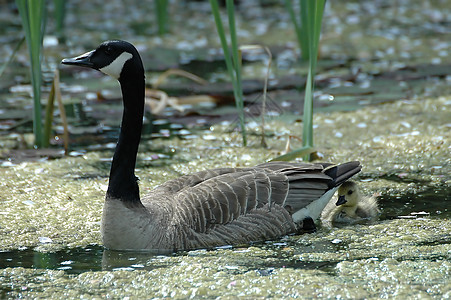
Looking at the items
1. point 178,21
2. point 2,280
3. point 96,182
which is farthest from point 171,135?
Answer: point 178,21

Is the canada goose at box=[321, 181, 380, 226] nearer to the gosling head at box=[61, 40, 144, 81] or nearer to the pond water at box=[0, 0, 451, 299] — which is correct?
the pond water at box=[0, 0, 451, 299]

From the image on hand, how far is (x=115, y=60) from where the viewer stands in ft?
18.4

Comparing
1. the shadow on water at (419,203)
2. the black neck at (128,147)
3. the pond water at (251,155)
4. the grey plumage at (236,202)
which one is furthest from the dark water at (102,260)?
the shadow on water at (419,203)

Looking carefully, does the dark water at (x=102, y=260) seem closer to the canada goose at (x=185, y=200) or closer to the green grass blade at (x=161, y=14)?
the canada goose at (x=185, y=200)

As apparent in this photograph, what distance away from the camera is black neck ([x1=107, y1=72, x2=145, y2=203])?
5.61 metres

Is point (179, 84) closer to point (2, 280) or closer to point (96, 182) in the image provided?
point (96, 182)

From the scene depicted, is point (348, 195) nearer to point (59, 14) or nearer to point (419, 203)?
point (419, 203)

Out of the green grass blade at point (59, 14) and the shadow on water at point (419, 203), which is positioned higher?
the green grass blade at point (59, 14)

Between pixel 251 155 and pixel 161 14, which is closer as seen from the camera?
pixel 251 155

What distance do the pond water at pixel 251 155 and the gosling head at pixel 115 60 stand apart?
139 cm

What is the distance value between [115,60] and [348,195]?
2.28m

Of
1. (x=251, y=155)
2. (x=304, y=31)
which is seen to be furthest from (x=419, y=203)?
(x=304, y=31)

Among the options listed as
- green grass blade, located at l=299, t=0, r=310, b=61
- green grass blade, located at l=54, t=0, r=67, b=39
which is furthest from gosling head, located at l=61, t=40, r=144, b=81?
green grass blade, located at l=54, t=0, r=67, b=39

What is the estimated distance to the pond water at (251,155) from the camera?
16.3 feet
